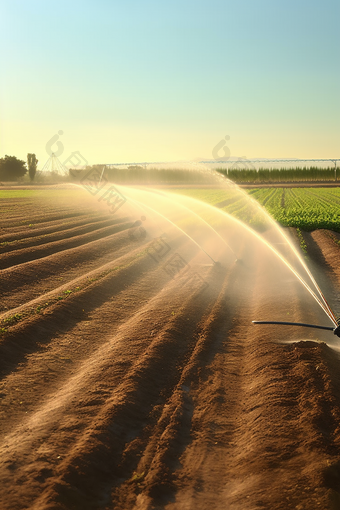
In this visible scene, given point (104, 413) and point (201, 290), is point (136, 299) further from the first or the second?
point (104, 413)

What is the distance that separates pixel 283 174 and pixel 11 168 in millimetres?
51932

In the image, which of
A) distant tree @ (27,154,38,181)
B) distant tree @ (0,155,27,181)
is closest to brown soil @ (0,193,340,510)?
distant tree @ (0,155,27,181)

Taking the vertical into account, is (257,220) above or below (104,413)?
above

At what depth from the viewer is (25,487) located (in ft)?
14.2

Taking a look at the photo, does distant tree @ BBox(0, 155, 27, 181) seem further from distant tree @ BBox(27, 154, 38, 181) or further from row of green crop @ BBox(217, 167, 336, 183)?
row of green crop @ BBox(217, 167, 336, 183)

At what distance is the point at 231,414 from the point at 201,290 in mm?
5876

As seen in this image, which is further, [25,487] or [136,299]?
[136,299]

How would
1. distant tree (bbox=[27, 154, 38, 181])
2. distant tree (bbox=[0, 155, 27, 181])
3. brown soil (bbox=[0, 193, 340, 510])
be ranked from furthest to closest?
distant tree (bbox=[27, 154, 38, 181]) → distant tree (bbox=[0, 155, 27, 181]) → brown soil (bbox=[0, 193, 340, 510])

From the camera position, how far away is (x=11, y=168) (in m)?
82.0

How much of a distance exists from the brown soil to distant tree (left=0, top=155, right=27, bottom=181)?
75.8 m

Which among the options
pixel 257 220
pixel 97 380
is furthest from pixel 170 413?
pixel 257 220

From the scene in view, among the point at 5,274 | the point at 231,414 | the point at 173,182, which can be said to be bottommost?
the point at 231,414

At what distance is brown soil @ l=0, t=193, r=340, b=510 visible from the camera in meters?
4.35

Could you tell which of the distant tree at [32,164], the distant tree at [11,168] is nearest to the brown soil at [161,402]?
the distant tree at [11,168]
